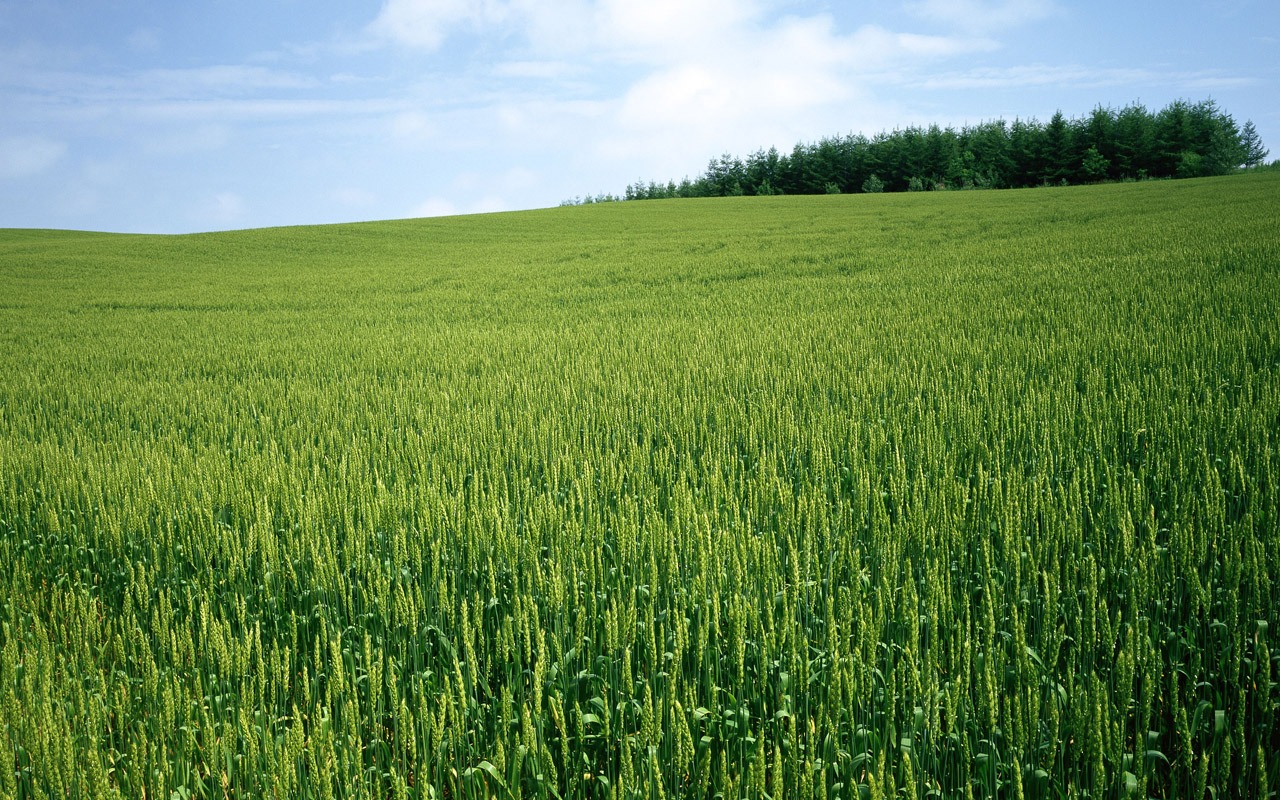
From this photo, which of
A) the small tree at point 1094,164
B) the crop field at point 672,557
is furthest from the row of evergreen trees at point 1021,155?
the crop field at point 672,557

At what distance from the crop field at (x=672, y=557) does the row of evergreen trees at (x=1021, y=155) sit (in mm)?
59662

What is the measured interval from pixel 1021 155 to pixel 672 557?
237 ft

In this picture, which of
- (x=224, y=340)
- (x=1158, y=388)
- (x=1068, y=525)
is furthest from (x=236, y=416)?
(x=1158, y=388)

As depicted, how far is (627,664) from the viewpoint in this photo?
245cm

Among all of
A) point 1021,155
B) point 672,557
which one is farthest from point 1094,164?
point 672,557

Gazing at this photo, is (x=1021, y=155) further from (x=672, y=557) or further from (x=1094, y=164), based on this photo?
(x=672, y=557)

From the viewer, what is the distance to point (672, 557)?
11.5 feet

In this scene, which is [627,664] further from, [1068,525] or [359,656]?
[1068,525]

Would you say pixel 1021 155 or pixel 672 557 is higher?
pixel 1021 155

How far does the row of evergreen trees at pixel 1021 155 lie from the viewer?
61375 millimetres

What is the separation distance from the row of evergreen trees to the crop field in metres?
59.7

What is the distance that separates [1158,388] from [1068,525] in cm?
306

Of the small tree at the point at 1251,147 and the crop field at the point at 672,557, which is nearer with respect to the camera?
the crop field at the point at 672,557

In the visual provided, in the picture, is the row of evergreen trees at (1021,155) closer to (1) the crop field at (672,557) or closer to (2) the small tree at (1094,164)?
(2) the small tree at (1094,164)
